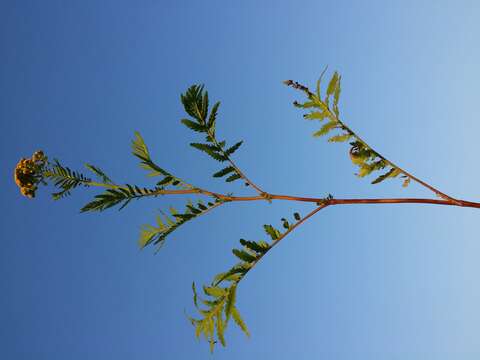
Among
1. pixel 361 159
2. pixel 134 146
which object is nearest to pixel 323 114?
pixel 361 159

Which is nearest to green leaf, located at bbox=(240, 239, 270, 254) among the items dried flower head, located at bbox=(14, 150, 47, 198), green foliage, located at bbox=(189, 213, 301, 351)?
green foliage, located at bbox=(189, 213, 301, 351)

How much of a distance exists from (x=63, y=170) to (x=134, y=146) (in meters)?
0.74

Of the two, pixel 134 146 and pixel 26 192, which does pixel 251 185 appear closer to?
pixel 134 146

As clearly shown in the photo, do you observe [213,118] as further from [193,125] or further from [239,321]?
[239,321]

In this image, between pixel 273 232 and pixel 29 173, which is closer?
pixel 273 232

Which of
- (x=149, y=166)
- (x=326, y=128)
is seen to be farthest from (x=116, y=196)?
(x=326, y=128)

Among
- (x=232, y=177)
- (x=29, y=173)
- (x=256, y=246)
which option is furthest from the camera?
(x=29, y=173)

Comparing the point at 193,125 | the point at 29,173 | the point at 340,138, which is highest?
the point at 29,173

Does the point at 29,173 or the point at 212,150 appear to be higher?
the point at 29,173

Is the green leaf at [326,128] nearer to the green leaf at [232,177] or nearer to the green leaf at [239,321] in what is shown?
the green leaf at [232,177]

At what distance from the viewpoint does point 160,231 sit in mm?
3506

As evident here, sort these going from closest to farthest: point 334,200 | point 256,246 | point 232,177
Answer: point 334,200, point 256,246, point 232,177

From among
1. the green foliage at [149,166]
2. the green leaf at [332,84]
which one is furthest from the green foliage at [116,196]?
the green leaf at [332,84]

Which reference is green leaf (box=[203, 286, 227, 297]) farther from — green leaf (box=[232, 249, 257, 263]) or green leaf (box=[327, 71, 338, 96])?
green leaf (box=[327, 71, 338, 96])
